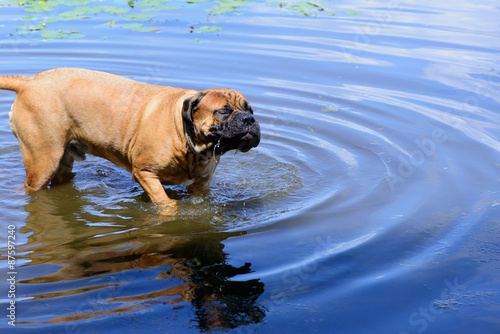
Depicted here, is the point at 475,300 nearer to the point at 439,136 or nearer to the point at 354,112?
the point at 439,136

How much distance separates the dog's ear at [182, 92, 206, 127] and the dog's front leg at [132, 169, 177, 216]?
72 cm

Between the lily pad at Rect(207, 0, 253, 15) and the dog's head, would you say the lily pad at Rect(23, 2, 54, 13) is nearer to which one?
the lily pad at Rect(207, 0, 253, 15)

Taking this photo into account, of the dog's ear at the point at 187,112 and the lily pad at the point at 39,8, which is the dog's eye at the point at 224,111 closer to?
the dog's ear at the point at 187,112

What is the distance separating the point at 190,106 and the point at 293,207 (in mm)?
1547

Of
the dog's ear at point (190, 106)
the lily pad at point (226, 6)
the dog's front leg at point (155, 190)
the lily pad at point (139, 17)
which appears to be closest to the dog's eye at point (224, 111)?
the dog's ear at point (190, 106)

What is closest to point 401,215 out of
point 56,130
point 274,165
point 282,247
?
point 282,247

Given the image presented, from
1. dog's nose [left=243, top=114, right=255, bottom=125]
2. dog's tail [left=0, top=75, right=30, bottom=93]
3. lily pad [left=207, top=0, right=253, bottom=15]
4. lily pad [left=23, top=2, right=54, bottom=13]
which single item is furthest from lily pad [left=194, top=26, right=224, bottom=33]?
dog's nose [left=243, top=114, right=255, bottom=125]

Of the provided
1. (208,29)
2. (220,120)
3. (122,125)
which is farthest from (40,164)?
(208,29)

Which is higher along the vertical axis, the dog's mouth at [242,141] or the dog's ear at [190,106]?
the dog's ear at [190,106]

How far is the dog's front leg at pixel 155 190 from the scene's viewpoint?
Answer: 17.7 ft

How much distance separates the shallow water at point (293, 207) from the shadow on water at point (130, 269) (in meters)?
0.02

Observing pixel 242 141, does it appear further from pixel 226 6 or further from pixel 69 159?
pixel 226 6

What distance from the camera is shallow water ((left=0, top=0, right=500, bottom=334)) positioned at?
3969 millimetres

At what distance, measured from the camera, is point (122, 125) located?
17.9ft
